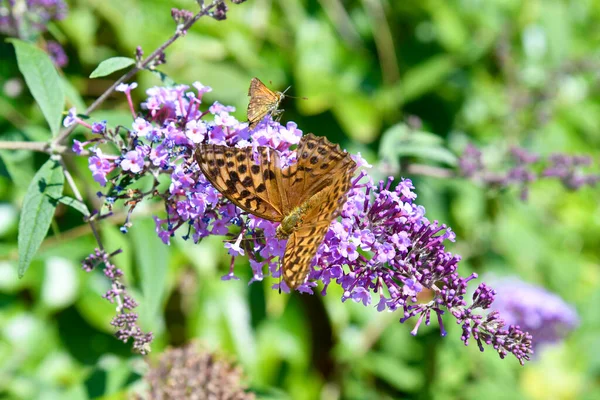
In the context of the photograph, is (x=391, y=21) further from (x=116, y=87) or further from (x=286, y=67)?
(x=116, y=87)

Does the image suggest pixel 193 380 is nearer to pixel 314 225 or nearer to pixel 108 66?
pixel 314 225

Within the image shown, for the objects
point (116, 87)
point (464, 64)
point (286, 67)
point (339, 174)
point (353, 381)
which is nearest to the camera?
point (339, 174)

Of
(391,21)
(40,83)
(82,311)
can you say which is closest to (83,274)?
(82,311)

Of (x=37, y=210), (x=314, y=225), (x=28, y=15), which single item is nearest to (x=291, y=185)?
(x=314, y=225)

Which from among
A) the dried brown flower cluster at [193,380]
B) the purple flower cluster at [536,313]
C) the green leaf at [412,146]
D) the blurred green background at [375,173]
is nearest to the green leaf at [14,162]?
the blurred green background at [375,173]

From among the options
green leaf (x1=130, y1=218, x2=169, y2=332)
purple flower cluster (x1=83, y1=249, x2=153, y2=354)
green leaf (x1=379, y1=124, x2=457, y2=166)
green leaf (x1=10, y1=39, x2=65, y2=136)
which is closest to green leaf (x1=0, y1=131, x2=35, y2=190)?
green leaf (x1=10, y1=39, x2=65, y2=136)
